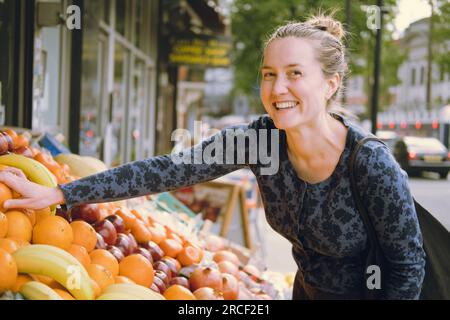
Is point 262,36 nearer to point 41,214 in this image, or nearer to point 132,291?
point 41,214

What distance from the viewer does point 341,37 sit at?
2.36 m

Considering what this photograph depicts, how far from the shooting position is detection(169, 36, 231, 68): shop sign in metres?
11.8

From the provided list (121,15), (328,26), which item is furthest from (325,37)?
Answer: (121,15)

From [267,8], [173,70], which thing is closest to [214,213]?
[173,70]

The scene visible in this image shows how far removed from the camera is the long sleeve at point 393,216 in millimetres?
1994

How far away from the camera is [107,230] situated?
2758 millimetres

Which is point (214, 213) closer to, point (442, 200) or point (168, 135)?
point (442, 200)

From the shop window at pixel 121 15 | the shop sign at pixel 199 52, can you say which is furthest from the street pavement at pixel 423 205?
the shop window at pixel 121 15

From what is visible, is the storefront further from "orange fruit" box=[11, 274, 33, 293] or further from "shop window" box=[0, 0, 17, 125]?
"orange fruit" box=[11, 274, 33, 293]
